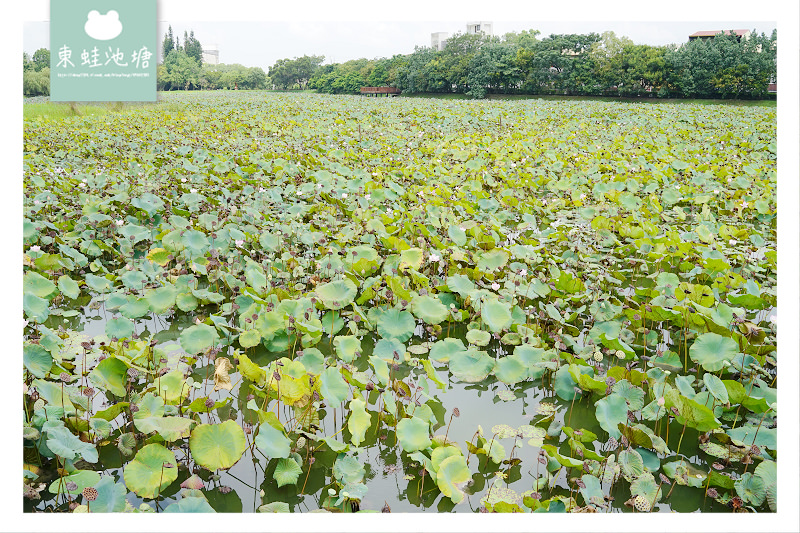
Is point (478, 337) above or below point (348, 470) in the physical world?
above

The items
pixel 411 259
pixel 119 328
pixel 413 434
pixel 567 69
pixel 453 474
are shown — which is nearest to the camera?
pixel 453 474

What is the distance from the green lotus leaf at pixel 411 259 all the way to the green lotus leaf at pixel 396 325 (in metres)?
0.53

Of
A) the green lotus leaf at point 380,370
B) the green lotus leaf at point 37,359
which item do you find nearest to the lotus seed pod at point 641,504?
the green lotus leaf at point 380,370

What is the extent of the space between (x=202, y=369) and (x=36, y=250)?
1.36 meters

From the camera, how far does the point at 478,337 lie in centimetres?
231

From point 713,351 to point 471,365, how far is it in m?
0.90

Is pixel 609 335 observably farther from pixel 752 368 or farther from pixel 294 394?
pixel 294 394

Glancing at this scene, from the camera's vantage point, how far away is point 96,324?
2.56 metres

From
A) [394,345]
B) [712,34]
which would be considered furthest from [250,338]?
[712,34]

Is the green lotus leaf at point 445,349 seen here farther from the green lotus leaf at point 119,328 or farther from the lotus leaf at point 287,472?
the green lotus leaf at point 119,328

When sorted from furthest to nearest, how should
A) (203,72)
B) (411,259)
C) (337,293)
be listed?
(203,72)
(411,259)
(337,293)

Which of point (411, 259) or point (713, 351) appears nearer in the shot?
point (713, 351)

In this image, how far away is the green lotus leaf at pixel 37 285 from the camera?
257 centimetres

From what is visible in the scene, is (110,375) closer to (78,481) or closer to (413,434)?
(78,481)
